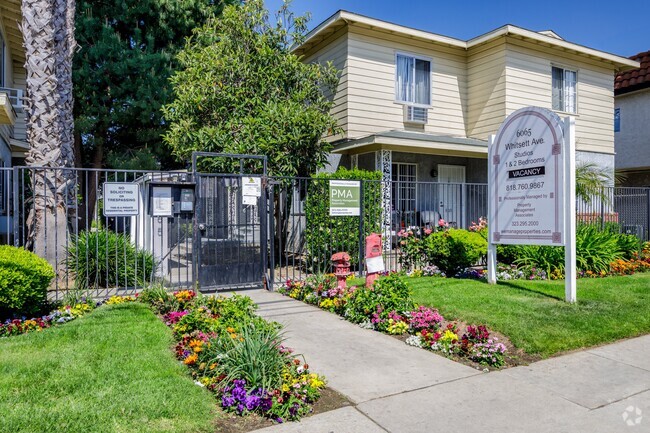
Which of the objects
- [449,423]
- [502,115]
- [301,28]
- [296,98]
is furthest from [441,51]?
[449,423]

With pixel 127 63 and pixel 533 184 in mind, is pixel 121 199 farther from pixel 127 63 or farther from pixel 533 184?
pixel 127 63

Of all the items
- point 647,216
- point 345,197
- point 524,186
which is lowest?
point 647,216

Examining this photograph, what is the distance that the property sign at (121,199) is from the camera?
8234mm

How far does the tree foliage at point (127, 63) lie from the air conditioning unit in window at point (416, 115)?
30.0 ft

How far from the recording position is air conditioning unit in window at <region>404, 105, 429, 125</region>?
51.4ft

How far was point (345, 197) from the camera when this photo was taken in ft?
34.0

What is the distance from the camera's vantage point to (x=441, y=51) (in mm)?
16297

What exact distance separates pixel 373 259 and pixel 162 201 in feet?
12.8

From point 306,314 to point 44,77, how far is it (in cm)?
687

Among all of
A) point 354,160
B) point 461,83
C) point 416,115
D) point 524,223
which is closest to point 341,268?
point 524,223

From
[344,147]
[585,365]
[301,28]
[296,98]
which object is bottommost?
[585,365]

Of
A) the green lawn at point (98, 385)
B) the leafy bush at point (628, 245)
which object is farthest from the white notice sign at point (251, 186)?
the leafy bush at point (628, 245)

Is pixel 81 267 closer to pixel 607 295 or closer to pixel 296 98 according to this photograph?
pixel 296 98

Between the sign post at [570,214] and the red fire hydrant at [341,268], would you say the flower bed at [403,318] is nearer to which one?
the red fire hydrant at [341,268]
